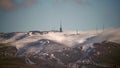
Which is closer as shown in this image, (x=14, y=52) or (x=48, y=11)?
(x=48, y=11)

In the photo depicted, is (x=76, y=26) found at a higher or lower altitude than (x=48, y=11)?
lower

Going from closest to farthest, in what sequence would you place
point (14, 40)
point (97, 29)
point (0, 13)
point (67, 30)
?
point (0, 13)
point (97, 29)
point (67, 30)
point (14, 40)

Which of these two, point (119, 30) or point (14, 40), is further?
point (14, 40)

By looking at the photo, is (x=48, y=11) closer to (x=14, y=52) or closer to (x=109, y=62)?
(x=14, y=52)

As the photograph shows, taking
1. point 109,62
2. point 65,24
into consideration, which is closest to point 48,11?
point 65,24

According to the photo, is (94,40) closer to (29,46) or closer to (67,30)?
(67,30)

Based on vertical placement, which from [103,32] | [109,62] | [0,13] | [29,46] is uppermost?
[0,13]

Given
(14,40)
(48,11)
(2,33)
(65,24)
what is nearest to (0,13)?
(2,33)

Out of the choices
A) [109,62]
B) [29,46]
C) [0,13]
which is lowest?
[109,62]

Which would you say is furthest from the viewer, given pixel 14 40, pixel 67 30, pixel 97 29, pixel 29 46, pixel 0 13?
pixel 14 40
